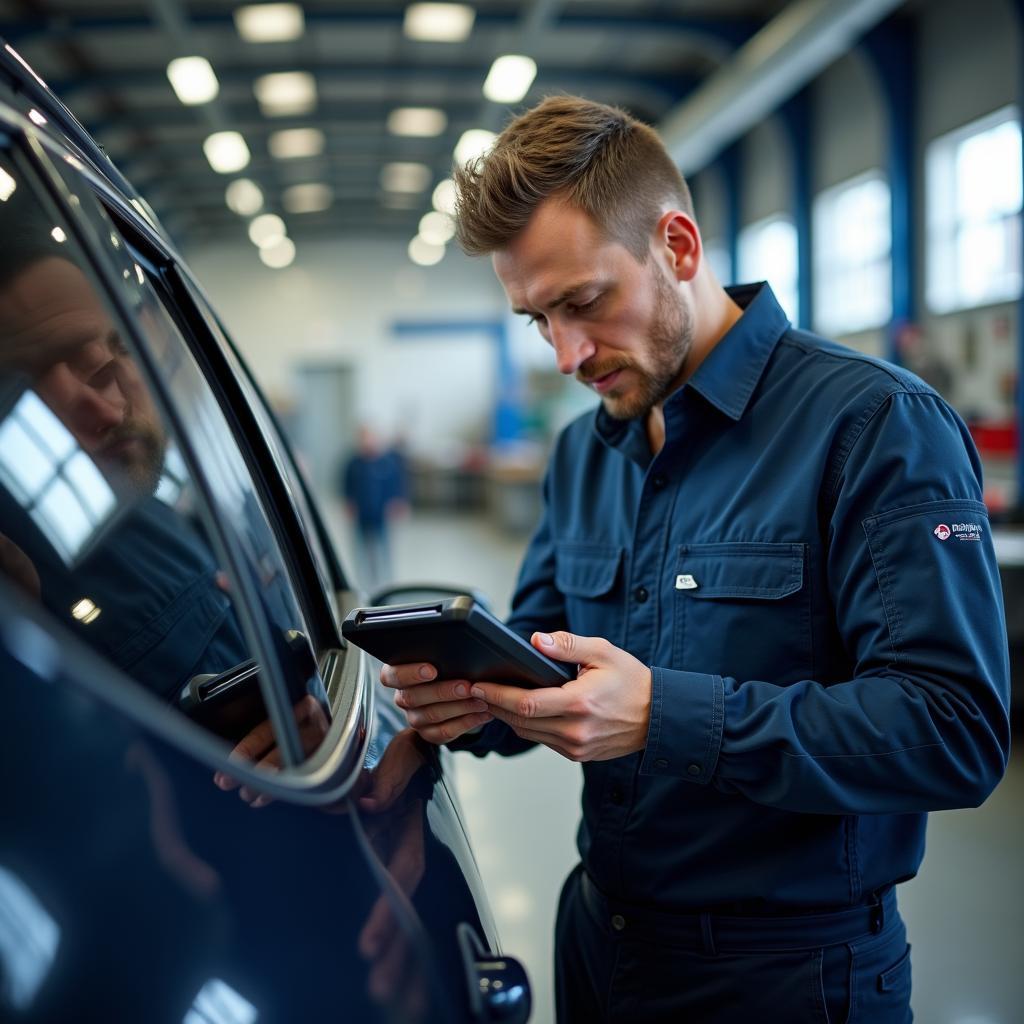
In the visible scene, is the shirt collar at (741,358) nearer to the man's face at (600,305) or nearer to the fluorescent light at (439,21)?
the man's face at (600,305)

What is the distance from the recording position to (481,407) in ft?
64.8

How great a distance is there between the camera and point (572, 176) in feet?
4.20

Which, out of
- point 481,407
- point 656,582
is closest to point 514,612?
point 656,582

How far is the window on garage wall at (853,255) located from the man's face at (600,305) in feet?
27.0

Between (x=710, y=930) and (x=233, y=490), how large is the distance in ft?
2.65

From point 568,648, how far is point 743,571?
28 centimetres

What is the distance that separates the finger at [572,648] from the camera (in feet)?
3.53

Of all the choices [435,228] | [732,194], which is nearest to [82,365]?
[732,194]

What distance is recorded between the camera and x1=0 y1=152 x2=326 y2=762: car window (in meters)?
0.74

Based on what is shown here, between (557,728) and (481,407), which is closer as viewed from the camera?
(557,728)

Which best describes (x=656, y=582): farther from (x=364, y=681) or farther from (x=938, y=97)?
(x=938, y=97)

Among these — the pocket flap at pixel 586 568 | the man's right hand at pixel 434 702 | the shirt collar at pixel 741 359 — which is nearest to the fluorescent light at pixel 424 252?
the pocket flap at pixel 586 568

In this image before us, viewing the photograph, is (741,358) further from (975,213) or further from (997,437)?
(975,213)

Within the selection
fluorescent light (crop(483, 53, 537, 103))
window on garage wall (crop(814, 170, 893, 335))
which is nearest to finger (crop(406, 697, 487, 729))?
window on garage wall (crop(814, 170, 893, 335))
